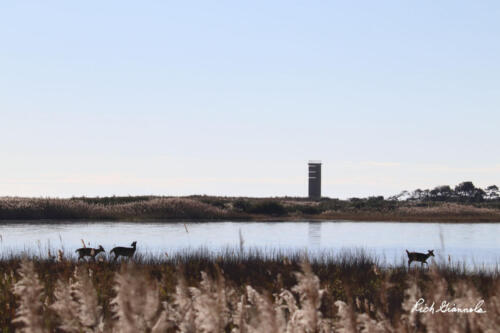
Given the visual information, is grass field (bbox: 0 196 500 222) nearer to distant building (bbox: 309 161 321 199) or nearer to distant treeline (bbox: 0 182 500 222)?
distant treeline (bbox: 0 182 500 222)

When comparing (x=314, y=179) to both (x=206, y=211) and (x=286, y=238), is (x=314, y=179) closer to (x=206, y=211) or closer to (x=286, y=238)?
(x=206, y=211)

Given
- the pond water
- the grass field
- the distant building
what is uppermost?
the distant building

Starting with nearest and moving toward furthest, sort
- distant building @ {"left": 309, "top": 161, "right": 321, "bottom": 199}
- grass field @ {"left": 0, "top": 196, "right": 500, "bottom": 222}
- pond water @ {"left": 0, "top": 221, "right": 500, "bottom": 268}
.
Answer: pond water @ {"left": 0, "top": 221, "right": 500, "bottom": 268}, grass field @ {"left": 0, "top": 196, "right": 500, "bottom": 222}, distant building @ {"left": 309, "top": 161, "right": 321, "bottom": 199}

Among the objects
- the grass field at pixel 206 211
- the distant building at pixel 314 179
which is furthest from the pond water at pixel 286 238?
the distant building at pixel 314 179

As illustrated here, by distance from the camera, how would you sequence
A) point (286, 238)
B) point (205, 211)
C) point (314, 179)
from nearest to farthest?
1. point (286, 238)
2. point (205, 211)
3. point (314, 179)

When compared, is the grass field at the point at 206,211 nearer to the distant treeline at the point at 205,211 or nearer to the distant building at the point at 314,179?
the distant treeline at the point at 205,211

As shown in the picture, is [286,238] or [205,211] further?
[205,211]

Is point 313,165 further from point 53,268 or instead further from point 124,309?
point 124,309

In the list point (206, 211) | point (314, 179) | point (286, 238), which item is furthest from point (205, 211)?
point (314, 179)

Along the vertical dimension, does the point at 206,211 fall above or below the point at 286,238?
above

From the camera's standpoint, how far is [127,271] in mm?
3693

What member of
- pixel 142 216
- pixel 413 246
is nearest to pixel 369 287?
pixel 413 246

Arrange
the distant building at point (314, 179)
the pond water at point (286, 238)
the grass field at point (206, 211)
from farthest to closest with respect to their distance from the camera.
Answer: the distant building at point (314, 179) → the grass field at point (206, 211) → the pond water at point (286, 238)

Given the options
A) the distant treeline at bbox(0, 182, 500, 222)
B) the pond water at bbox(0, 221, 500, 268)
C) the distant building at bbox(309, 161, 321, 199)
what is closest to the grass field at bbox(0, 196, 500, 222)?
the distant treeline at bbox(0, 182, 500, 222)
